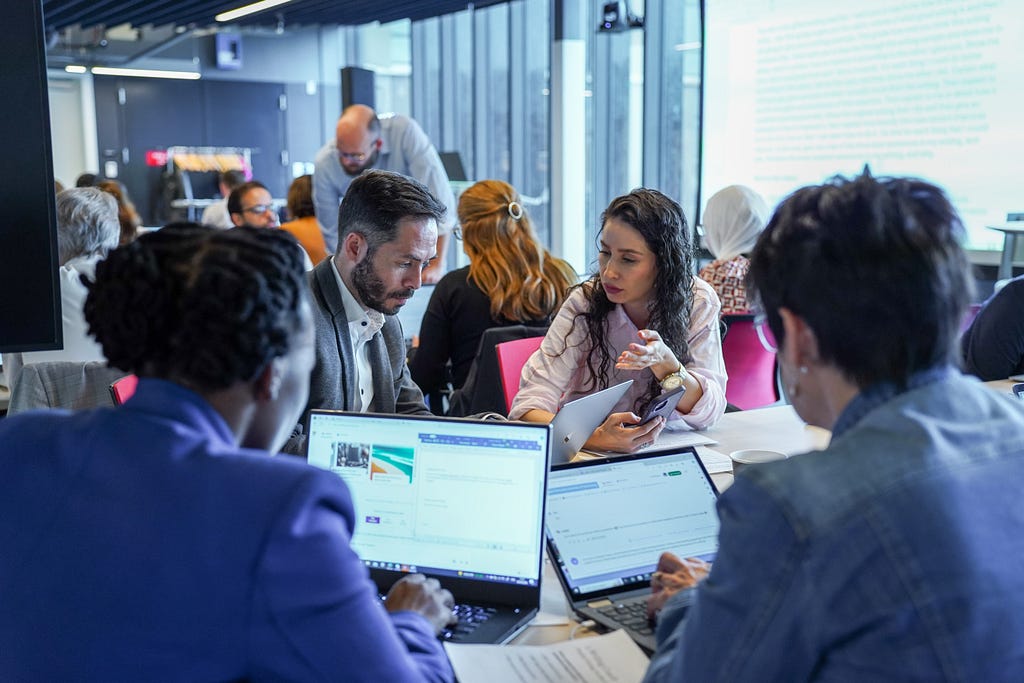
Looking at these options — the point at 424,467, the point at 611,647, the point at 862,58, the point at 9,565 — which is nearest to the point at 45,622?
the point at 9,565

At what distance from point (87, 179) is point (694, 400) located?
5211 millimetres

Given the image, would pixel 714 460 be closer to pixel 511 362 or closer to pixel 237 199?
pixel 511 362

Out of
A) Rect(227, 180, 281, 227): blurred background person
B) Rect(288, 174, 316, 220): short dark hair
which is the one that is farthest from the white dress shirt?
Rect(227, 180, 281, 227): blurred background person

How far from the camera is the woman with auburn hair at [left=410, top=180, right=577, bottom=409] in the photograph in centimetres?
349

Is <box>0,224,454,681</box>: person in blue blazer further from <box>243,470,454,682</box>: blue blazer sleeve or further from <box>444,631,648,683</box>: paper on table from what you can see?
<box>444,631,648,683</box>: paper on table

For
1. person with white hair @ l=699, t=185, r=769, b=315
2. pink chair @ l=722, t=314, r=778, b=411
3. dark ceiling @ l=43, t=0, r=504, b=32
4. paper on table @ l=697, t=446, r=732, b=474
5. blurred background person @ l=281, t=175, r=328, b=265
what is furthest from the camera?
dark ceiling @ l=43, t=0, r=504, b=32

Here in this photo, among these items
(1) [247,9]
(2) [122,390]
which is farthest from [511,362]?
(1) [247,9]

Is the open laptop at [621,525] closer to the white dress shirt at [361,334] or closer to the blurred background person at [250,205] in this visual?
the white dress shirt at [361,334]

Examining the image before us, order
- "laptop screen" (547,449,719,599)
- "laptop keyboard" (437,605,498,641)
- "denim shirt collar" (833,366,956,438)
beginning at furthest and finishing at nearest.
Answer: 1. "laptop screen" (547,449,719,599)
2. "laptop keyboard" (437,605,498,641)
3. "denim shirt collar" (833,366,956,438)

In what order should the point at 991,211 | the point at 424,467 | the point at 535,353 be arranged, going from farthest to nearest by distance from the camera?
the point at 991,211
the point at 535,353
the point at 424,467

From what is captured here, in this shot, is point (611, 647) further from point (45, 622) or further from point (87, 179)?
point (87, 179)

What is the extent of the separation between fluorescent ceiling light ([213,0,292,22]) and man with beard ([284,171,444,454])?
6.95 meters

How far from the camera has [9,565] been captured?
1.02 meters

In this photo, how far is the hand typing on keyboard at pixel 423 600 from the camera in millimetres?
1315
